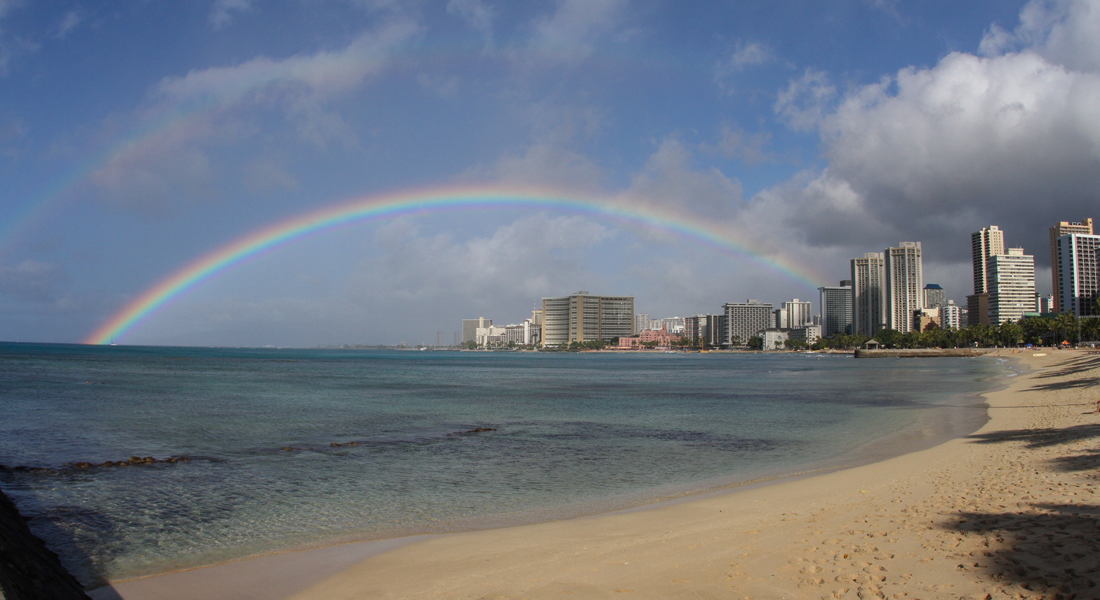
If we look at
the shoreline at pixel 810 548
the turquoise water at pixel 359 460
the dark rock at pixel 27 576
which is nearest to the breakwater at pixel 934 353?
the turquoise water at pixel 359 460

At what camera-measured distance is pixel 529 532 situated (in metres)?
10.9

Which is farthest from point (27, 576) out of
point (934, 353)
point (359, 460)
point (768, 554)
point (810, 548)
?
point (934, 353)

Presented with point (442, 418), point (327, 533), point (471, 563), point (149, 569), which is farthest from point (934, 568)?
point (442, 418)

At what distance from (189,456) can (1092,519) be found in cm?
2201

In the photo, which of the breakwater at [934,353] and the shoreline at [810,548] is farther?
the breakwater at [934,353]

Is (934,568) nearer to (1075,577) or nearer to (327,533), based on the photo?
(1075,577)

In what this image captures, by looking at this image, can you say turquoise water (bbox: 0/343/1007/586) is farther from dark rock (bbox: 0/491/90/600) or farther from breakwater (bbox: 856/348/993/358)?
breakwater (bbox: 856/348/993/358)

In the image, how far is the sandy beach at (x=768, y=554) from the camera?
689 cm

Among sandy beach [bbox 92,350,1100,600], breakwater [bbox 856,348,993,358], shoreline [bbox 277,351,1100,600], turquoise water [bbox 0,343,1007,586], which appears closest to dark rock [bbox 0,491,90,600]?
sandy beach [bbox 92,350,1100,600]

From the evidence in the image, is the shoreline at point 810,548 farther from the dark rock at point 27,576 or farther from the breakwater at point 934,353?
the breakwater at point 934,353

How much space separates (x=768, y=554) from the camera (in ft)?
27.4

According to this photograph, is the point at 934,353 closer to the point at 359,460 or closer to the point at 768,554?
the point at 359,460

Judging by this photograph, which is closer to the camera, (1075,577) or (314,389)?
(1075,577)

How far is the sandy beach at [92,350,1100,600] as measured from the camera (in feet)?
22.6
